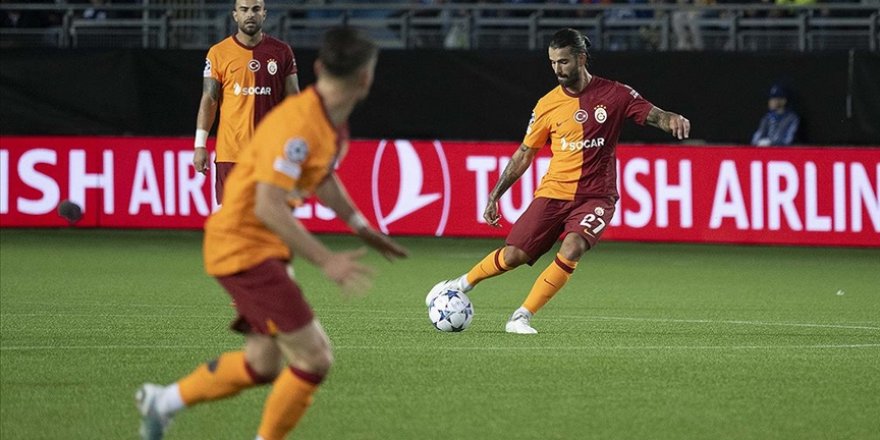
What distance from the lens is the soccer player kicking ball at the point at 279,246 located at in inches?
228

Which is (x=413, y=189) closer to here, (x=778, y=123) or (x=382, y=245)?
(x=778, y=123)

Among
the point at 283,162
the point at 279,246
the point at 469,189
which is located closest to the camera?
the point at 283,162

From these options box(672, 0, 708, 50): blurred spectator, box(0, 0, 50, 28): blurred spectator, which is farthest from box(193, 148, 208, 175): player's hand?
box(0, 0, 50, 28): blurred spectator

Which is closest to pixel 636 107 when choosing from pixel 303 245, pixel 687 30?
pixel 303 245

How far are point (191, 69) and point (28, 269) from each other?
5933mm

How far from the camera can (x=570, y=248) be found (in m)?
10.6

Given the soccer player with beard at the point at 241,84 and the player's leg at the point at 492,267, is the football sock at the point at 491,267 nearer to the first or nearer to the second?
the player's leg at the point at 492,267

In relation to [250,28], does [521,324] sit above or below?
below

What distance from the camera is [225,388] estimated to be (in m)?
6.25

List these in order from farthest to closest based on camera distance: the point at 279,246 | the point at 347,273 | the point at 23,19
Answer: the point at 23,19, the point at 279,246, the point at 347,273

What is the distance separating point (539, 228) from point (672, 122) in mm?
1202

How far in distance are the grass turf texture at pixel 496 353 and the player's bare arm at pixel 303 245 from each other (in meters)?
1.56

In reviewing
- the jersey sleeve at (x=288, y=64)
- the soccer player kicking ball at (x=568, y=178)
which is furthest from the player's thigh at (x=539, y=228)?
the jersey sleeve at (x=288, y=64)

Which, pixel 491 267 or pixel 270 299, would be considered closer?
pixel 270 299
